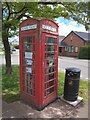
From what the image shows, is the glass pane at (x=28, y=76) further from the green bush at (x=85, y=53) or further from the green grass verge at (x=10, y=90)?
the green bush at (x=85, y=53)

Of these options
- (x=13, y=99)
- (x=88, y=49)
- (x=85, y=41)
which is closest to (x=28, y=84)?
Answer: (x=13, y=99)

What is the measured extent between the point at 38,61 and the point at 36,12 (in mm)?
3842

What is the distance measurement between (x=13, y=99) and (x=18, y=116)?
1204 millimetres

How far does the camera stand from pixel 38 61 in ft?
15.3

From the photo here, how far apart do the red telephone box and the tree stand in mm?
2276

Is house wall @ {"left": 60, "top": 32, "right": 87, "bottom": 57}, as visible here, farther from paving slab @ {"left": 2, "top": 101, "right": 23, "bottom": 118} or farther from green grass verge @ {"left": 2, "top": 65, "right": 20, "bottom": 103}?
paving slab @ {"left": 2, "top": 101, "right": 23, "bottom": 118}

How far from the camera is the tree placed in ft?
23.4

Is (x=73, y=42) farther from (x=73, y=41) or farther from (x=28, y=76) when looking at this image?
(x=28, y=76)

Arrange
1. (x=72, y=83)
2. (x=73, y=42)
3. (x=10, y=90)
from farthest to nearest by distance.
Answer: (x=73, y=42) < (x=10, y=90) < (x=72, y=83)

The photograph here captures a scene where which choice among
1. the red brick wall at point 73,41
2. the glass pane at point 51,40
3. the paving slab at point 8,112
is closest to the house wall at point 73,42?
the red brick wall at point 73,41

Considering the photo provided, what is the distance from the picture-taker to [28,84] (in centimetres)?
523

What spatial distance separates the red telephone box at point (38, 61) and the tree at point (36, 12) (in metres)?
2.28

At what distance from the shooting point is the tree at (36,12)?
7125mm

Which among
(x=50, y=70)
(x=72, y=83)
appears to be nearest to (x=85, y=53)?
A: (x=72, y=83)
